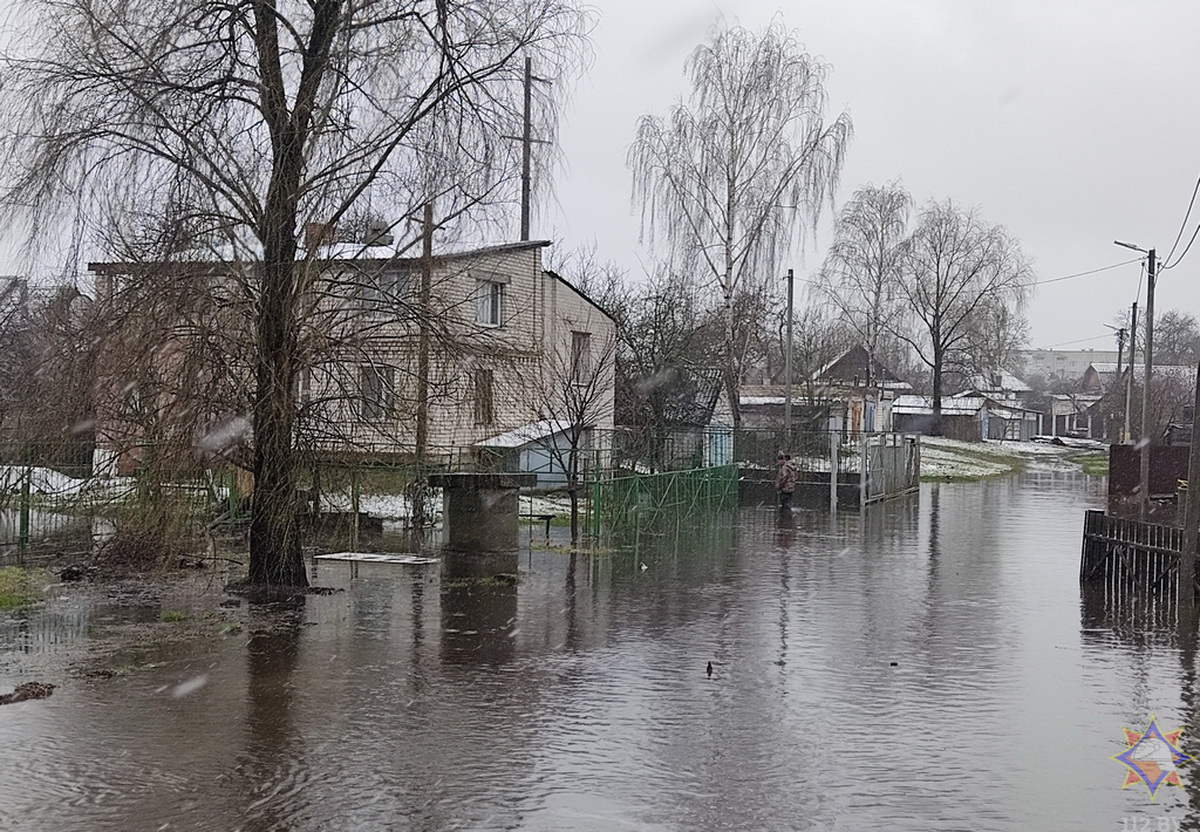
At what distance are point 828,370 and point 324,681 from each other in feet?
211

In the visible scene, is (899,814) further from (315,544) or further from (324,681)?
(315,544)

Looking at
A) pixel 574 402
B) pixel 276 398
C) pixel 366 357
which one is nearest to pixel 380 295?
pixel 366 357

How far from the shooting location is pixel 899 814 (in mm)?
7418

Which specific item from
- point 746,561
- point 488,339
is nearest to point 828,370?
point 746,561

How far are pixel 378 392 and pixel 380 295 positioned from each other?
109 cm

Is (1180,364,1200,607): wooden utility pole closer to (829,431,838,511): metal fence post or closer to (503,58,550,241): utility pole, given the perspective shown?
(503,58,550,241): utility pole

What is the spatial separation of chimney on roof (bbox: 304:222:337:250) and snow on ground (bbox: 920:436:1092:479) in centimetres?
3906

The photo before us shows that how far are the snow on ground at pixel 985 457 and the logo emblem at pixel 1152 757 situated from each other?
136 ft

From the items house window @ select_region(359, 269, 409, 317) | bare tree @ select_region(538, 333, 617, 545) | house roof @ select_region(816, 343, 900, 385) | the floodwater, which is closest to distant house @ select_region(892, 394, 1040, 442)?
house roof @ select_region(816, 343, 900, 385)

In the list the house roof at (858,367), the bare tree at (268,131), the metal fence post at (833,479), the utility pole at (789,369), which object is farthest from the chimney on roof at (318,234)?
the house roof at (858,367)

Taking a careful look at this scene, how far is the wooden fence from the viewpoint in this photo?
16375 mm

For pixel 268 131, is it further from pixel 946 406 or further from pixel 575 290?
pixel 946 406

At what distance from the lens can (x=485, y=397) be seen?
16125 millimetres

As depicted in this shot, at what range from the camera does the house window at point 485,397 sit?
1565cm
